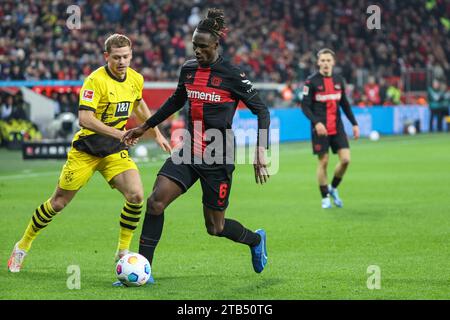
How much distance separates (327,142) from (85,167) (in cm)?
612

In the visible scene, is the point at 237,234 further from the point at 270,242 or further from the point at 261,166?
the point at 270,242

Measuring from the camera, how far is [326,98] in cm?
1483

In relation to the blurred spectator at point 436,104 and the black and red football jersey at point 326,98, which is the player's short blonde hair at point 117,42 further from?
the blurred spectator at point 436,104

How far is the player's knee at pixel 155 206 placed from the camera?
841 centimetres

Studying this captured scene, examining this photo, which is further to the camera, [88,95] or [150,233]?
[88,95]

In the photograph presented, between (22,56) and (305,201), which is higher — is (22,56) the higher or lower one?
the higher one

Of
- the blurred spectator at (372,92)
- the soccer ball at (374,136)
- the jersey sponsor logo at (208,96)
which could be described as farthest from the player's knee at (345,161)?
the blurred spectator at (372,92)

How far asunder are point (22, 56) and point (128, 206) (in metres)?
19.8

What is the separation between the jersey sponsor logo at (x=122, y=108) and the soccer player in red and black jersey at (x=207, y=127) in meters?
0.91

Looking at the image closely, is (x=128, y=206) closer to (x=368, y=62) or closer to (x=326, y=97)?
(x=326, y=97)

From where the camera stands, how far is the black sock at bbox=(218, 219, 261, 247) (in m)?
8.78

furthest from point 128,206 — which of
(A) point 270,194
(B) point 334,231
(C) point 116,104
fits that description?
(A) point 270,194

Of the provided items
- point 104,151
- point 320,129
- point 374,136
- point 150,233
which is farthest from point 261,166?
point 374,136

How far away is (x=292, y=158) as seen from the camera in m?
24.4
